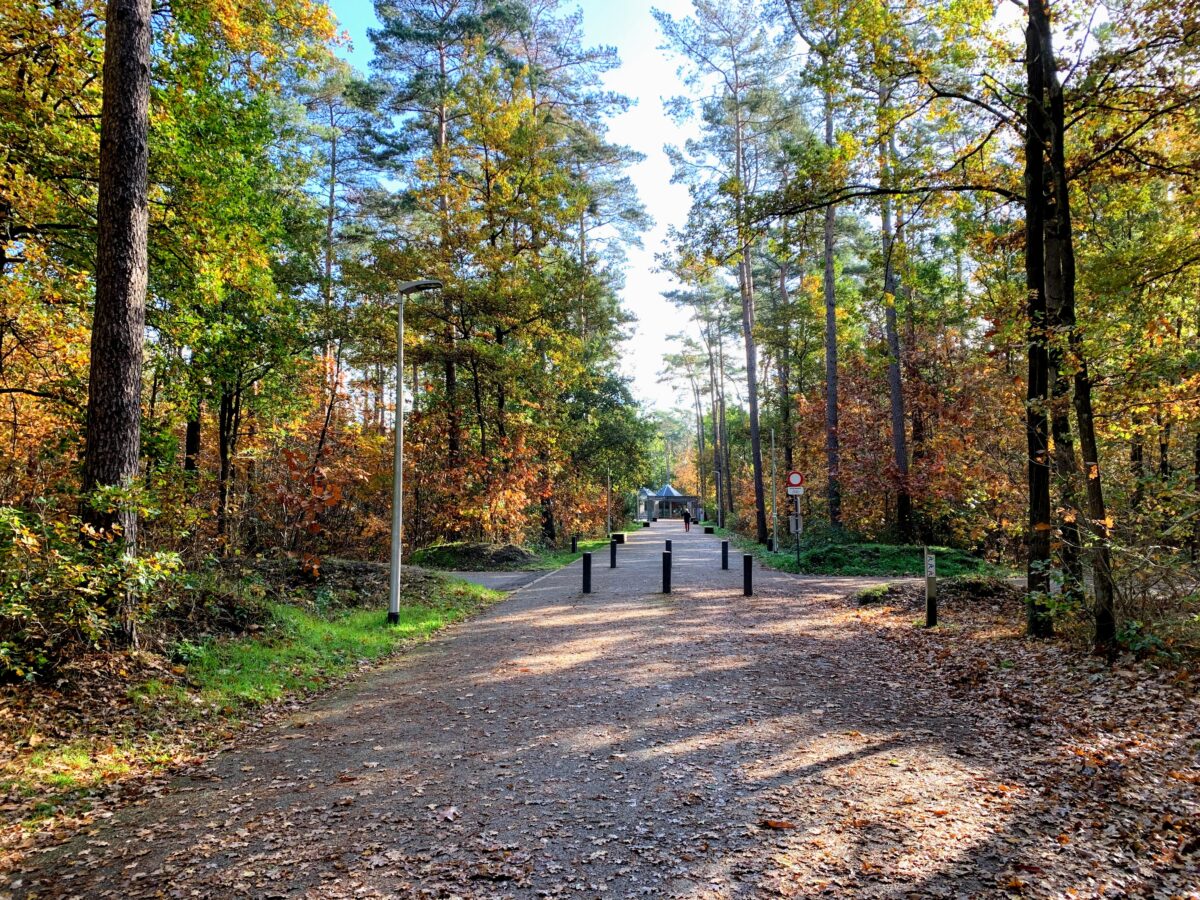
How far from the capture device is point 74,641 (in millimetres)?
5203

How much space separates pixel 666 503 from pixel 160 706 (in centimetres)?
7843

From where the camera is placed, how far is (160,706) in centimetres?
517

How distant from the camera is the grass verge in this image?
12.9 feet

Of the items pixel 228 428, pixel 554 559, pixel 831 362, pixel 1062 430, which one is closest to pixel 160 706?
pixel 1062 430

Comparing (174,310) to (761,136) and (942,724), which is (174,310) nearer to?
(942,724)

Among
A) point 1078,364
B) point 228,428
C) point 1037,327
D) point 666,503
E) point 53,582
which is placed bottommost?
point 666,503

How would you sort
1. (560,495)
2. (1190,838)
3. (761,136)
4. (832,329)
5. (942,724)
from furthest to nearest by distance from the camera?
(560,495), (761,136), (832,329), (942,724), (1190,838)

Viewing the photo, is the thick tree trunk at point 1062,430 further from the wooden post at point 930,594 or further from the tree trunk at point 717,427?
the tree trunk at point 717,427

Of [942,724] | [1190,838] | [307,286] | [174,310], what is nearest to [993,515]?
[942,724]

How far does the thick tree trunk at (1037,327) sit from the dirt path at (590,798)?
2.29m

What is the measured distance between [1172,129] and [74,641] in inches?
502

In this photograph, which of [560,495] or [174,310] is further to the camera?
[560,495]

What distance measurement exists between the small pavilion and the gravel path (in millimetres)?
66199

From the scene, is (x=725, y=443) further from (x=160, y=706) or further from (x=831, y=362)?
(x=160, y=706)
